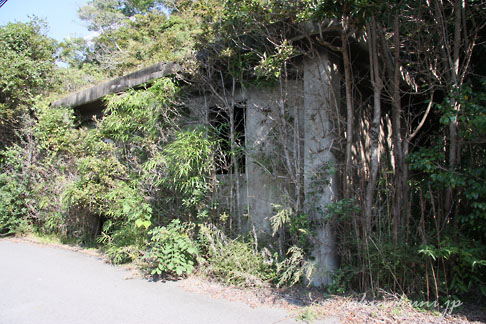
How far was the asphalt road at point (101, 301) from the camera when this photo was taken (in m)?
4.11

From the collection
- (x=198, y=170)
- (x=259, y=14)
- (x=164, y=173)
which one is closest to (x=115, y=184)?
(x=164, y=173)

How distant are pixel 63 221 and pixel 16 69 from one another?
14.7 ft

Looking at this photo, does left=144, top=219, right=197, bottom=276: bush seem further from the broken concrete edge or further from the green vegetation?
the broken concrete edge

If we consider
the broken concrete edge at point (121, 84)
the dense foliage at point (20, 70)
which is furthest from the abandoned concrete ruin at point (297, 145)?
the dense foliage at point (20, 70)

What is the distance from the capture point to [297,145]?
5.33 meters

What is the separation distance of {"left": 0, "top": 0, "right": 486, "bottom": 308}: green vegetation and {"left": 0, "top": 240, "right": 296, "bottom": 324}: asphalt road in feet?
1.66

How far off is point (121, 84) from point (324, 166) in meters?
4.95

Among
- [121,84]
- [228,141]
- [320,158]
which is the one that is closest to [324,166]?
[320,158]

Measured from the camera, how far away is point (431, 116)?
6469mm

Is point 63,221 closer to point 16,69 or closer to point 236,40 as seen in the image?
point 16,69

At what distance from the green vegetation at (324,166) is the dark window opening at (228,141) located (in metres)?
0.05

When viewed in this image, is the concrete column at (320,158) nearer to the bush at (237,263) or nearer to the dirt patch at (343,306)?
the dirt patch at (343,306)

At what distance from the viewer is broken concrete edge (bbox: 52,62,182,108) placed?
6.65m

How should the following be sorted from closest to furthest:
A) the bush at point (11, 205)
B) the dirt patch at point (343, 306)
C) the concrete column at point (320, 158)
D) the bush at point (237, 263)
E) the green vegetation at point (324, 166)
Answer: the dirt patch at point (343, 306) → the green vegetation at point (324, 166) → the concrete column at point (320, 158) → the bush at point (237, 263) → the bush at point (11, 205)
